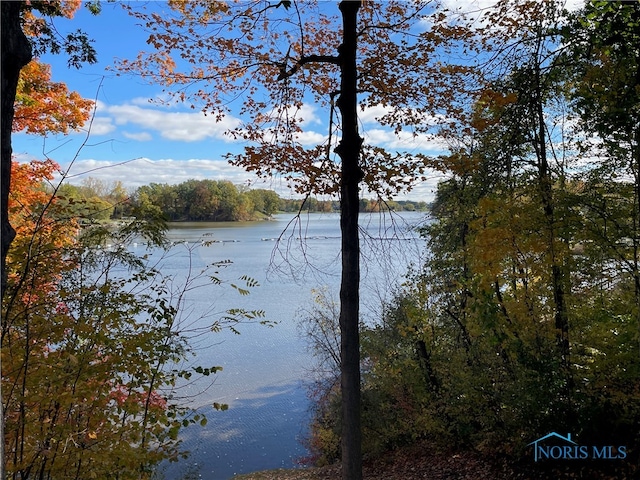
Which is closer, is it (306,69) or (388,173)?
(388,173)

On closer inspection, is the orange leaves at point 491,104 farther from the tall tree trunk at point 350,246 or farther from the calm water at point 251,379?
the calm water at point 251,379

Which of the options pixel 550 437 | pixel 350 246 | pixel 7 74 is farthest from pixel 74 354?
pixel 550 437

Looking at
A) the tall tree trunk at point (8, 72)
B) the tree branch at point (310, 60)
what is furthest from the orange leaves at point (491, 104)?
the tall tree trunk at point (8, 72)

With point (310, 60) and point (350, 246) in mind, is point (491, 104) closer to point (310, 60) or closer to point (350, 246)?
point (310, 60)

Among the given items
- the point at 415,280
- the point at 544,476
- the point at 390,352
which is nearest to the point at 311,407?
the point at 390,352

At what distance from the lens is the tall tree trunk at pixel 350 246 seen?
4027 millimetres

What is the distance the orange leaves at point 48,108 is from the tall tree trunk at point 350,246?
372 centimetres

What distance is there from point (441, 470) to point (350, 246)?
411 centimetres

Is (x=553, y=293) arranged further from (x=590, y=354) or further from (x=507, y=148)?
(x=507, y=148)

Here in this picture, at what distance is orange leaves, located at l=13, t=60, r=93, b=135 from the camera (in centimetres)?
554

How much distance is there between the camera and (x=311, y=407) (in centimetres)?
1218

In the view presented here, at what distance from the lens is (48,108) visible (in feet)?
19.8

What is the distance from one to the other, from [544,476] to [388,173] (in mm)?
3678

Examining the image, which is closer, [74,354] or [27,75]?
[74,354]
